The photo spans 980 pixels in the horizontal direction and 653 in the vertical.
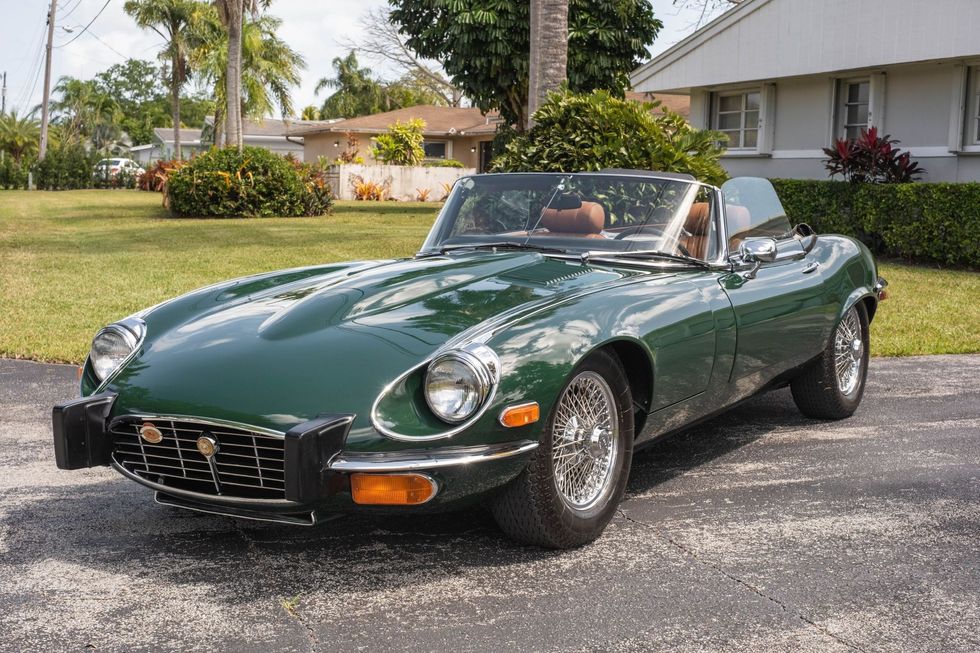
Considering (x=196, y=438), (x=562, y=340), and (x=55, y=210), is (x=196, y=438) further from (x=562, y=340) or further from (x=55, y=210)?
(x=55, y=210)

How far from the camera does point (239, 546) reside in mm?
4129

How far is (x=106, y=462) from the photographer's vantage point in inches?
155

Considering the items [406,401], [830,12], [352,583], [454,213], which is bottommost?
[352,583]

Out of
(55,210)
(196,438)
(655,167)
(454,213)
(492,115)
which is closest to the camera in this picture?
(196,438)

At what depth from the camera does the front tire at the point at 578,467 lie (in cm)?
385

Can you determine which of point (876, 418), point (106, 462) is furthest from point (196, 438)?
point (876, 418)

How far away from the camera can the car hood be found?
12.1ft

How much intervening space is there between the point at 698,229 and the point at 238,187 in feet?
73.1

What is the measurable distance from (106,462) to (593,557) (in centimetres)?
178

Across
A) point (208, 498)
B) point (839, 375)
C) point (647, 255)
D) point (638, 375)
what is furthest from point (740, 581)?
point (839, 375)

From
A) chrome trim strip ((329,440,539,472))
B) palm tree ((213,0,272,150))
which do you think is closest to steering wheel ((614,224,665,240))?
chrome trim strip ((329,440,539,472))

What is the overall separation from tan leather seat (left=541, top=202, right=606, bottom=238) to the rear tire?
5.05ft

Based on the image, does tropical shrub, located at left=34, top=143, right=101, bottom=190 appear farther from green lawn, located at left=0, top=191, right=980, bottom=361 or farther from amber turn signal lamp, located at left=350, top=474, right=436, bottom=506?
amber turn signal lamp, located at left=350, top=474, right=436, bottom=506

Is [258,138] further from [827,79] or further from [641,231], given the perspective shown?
[641,231]
